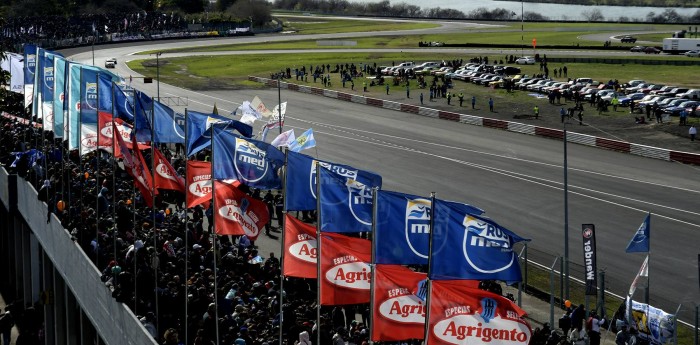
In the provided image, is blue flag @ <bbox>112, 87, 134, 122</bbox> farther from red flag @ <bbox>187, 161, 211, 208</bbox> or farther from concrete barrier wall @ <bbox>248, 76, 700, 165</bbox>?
concrete barrier wall @ <bbox>248, 76, 700, 165</bbox>

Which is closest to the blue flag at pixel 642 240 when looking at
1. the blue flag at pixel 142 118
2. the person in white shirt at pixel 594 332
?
the person in white shirt at pixel 594 332

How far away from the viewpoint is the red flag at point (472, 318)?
17.5m

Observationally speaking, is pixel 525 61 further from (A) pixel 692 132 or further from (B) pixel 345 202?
(B) pixel 345 202

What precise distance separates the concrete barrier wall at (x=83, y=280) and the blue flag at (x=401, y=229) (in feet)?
15.6

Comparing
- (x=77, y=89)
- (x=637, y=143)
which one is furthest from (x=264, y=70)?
(x=77, y=89)

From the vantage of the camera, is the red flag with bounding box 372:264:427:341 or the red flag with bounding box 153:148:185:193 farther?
the red flag with bounding box 153:148:185:193

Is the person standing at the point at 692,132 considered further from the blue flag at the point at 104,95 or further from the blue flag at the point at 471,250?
the blue flag at the point at 471,250

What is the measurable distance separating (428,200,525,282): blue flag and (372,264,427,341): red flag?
1.12m

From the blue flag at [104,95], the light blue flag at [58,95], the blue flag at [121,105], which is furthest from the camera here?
the light blue flag at [58,95]

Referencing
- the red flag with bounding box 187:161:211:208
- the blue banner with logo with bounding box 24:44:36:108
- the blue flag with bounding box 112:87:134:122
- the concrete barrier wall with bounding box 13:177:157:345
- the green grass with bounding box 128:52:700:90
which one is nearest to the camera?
the concrete barrier wall with bounding box 13:177:157:345

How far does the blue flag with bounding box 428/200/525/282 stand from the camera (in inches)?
713

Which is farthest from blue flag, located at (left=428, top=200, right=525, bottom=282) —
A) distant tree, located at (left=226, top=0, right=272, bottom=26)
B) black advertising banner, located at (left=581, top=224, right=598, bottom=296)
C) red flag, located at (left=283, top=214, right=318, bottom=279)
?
distant tree, located at (left=226, top=0, right=272, bottom=26)

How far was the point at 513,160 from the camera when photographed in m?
60.5

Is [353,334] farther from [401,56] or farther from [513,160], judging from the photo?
[401,56]
